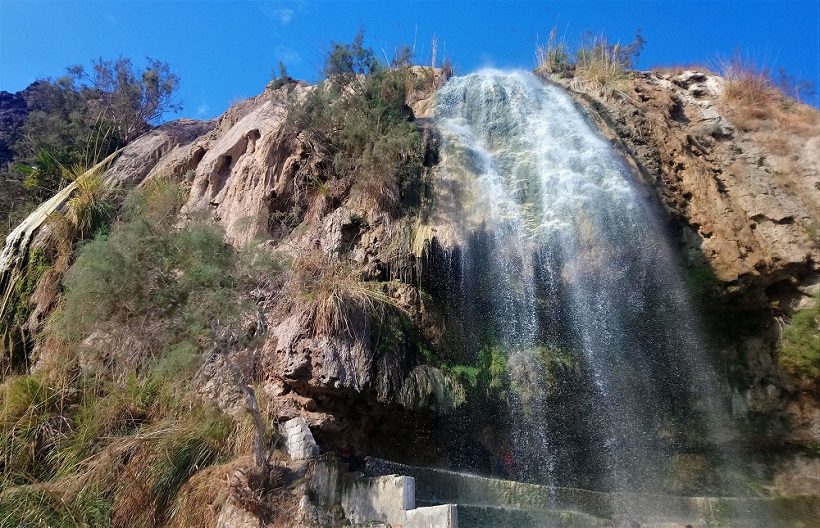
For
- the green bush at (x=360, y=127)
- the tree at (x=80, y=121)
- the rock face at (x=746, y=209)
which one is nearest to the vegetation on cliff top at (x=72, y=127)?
the tree at (x=80, y=121)

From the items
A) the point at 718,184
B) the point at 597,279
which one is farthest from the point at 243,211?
the point at 718,184

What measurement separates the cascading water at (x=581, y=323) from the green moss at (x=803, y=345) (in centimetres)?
125

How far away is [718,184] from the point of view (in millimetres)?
11250

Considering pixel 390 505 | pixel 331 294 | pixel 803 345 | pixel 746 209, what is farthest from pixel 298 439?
pixel 746 209

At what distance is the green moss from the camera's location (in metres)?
9.32

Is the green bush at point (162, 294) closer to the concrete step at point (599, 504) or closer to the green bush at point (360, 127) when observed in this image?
the concrete step at point (599, 504)

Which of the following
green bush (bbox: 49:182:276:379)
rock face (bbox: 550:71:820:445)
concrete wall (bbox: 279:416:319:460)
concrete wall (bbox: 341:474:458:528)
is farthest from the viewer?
rock face (bbox: 550:71:820:445)

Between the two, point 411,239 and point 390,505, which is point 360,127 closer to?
point 411,239

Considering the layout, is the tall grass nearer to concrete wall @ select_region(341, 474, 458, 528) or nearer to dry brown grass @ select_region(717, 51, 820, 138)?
dry brown grass @ select_region(717, 51, 820, 138)

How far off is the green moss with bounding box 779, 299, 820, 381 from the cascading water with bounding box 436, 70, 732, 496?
4.09 feet

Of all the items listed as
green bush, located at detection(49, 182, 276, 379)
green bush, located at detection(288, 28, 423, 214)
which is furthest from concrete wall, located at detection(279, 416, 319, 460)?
green bush, located at detection(288, 28, 423, 214)

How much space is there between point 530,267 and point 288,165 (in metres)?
5.53

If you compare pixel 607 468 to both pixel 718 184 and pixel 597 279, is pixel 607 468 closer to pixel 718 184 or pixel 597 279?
pixel 597 279

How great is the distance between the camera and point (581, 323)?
31.4 feet
